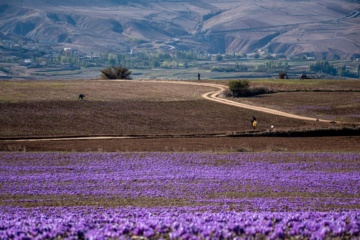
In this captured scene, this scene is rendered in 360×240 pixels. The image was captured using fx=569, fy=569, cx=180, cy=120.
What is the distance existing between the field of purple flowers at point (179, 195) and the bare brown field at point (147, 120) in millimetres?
7120

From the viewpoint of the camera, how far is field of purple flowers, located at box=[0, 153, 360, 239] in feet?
39.5

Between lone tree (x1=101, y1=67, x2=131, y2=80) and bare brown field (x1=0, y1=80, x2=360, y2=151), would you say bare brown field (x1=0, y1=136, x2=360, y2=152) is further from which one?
lone tree (x1=101, y1=67, x2=131, y2=80)

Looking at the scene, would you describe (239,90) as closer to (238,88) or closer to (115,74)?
(238,88)

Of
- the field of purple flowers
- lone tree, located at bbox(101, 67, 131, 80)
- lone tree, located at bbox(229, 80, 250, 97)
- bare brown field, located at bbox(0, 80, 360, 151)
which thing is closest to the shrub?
lone tree, located at bbox(229, 80, 250, 97)

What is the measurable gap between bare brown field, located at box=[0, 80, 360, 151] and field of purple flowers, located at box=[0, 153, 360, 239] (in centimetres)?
712

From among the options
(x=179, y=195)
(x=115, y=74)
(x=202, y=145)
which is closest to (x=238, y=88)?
(x=115, y=74)

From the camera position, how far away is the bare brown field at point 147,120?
42562 millimetres

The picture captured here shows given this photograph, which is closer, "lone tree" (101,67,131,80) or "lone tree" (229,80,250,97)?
"lone tree" (229,80,250,97)

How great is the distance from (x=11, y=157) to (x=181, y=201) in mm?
16066

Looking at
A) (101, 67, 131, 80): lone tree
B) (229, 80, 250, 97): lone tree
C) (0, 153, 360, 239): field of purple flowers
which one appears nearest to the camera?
(0, 153, 360, 239): field of purple flowers

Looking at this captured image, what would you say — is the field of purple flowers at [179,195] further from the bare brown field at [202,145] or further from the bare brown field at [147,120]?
the bare brown field at [147,120]

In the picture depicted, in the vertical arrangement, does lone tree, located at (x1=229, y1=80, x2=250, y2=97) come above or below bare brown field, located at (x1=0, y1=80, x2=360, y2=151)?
above

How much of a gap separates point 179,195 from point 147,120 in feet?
121

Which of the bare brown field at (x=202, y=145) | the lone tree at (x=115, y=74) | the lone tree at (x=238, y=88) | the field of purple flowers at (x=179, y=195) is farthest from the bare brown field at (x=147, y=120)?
the lone tree at (x=115, y=74)
